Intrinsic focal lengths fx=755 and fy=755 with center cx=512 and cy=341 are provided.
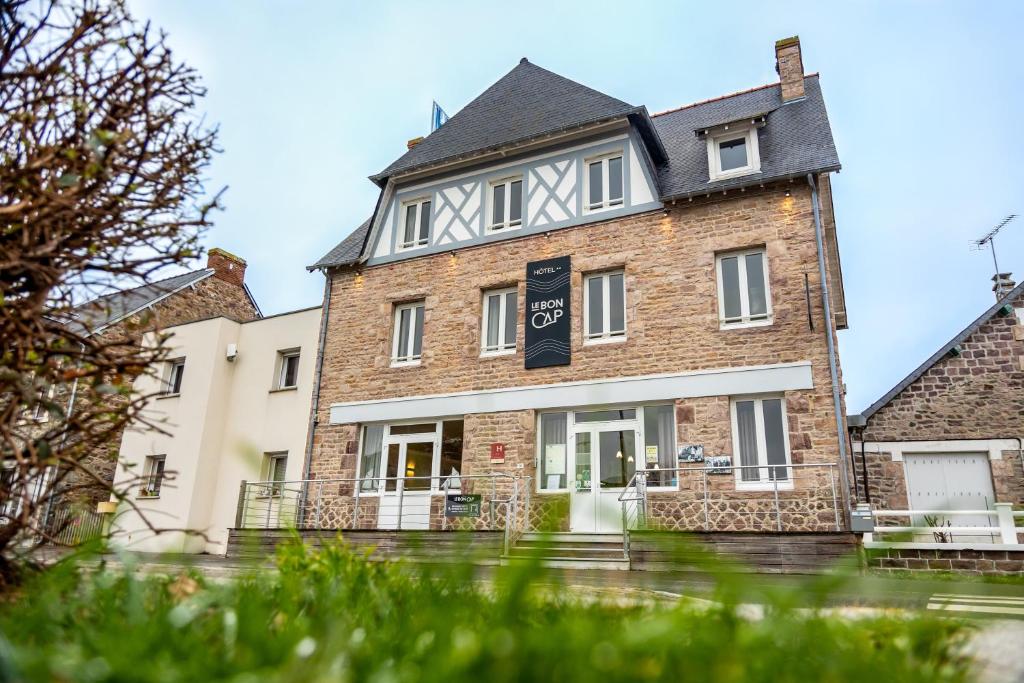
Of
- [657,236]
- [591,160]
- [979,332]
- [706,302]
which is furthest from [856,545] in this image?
[591,160]

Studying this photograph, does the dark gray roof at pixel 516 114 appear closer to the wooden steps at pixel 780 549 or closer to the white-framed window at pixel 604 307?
the white-framed window at pixel 604 307

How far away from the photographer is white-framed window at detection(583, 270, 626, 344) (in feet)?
45.6

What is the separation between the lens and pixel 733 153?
555 inches

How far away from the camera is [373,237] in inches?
668

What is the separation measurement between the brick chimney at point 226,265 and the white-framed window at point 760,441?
1803cm

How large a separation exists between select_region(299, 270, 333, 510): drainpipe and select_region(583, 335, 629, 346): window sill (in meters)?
6.15

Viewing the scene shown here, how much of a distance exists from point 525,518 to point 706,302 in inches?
192

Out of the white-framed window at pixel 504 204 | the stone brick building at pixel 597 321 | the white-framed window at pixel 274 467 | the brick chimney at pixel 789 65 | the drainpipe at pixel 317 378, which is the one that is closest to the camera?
the stone brick building at pixel 597 321

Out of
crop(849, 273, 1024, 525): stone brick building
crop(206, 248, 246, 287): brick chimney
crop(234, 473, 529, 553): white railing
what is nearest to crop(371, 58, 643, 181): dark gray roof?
crop(234, 473, 529, 553): white railing

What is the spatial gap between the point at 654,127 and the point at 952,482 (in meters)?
9.22

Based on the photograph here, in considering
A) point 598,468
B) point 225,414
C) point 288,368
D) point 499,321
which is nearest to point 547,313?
point 499,321

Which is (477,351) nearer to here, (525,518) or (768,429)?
(525,518)

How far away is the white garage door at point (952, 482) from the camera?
46.7ft

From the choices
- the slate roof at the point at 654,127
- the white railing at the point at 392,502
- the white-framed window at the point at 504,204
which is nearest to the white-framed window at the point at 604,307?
the slate roof at the point at 654,127
